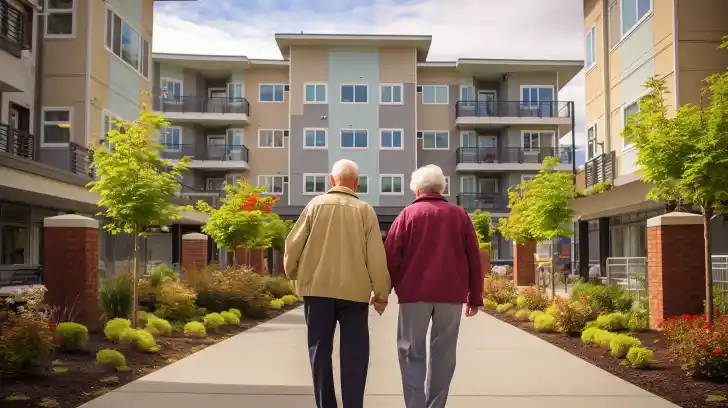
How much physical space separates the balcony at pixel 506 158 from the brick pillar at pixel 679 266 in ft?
125

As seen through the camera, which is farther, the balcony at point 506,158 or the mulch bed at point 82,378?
the balcony at point 506,158

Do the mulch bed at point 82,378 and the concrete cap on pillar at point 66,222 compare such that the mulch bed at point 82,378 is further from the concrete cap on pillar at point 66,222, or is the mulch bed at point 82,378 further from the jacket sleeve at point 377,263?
the jacket sleeve at point 377,263

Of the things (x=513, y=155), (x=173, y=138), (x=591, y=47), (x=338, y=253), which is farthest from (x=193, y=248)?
(x=513, y=155)

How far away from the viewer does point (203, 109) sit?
51.8 metres

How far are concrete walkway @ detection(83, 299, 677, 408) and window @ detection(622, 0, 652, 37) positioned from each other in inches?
552

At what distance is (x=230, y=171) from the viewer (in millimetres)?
52188

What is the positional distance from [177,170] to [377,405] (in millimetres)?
8448

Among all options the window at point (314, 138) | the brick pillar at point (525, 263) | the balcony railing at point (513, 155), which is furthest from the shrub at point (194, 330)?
the balcony railing at point (513, 155)

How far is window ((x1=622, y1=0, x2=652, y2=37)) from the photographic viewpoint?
23.9m

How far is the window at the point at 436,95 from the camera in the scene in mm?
52812

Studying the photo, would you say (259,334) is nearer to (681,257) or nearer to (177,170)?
(177,170)

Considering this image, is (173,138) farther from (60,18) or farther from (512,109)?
(60,18)

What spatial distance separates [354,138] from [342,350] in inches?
1779

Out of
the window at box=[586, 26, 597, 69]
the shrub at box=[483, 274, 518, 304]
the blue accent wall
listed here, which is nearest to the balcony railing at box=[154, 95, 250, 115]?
the blue accent wall
